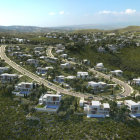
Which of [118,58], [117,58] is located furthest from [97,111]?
[118,58]

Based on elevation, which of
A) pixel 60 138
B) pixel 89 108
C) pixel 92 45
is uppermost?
pixel 92 45

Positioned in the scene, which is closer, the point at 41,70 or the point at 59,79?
the point at 59,79

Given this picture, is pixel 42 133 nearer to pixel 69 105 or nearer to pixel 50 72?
pixel 69 105

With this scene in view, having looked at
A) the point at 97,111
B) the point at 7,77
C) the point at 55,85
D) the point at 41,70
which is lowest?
the point at 97,111

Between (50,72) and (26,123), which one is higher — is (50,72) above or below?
above

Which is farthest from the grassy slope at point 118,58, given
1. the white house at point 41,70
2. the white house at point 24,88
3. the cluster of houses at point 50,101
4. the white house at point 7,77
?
the cluster of houses at point 50,101

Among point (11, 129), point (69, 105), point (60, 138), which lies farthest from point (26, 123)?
point (69, 105)

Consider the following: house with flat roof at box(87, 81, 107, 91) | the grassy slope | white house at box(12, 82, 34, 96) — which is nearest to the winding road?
house with flat roof at box(87, 81, 107, 91)

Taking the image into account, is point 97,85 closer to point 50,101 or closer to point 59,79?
point 59,79

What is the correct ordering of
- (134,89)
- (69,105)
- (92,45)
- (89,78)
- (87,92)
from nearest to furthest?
(69,105) < (87,92) < (134,89) < (89,78) < (92,45)

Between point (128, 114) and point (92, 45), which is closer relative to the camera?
point (128, 114)

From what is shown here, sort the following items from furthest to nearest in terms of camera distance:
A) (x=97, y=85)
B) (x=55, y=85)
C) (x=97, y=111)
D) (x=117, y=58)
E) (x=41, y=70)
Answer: (x=117, y=58), (x=41, y=70), (x=55, y=85), (x=97, y=85), (x=97, y=111)
